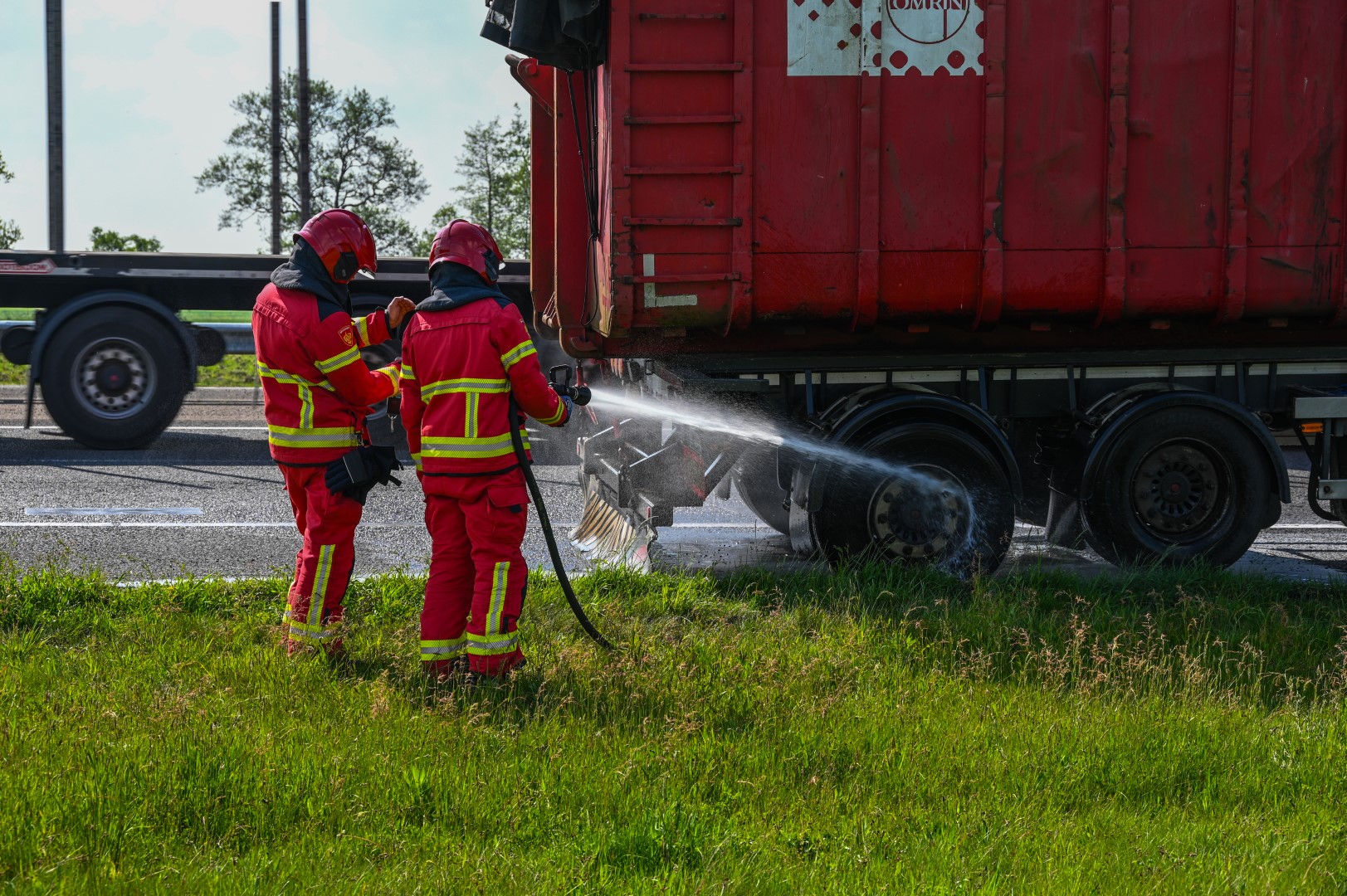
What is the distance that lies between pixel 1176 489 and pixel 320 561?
184 inches

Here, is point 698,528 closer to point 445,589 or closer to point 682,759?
point 445,589

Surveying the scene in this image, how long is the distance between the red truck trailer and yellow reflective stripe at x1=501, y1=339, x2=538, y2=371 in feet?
4.71

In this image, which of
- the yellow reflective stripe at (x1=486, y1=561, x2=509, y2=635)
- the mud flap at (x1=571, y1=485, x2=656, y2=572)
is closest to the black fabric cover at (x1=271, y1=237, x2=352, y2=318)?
the yellow reflective stripe at (x1=486, y1=561, x2=509, y2=635)

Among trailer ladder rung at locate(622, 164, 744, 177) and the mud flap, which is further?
the mud flap

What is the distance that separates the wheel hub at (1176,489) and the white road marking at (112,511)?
5.85 metres

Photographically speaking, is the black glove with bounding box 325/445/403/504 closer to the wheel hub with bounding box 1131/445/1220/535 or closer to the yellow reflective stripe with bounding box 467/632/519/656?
the yellow reflective stripe with bounding box 467/632/519/656

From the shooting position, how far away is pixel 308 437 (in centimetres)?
489

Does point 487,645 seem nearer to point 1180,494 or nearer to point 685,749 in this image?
point 685,749

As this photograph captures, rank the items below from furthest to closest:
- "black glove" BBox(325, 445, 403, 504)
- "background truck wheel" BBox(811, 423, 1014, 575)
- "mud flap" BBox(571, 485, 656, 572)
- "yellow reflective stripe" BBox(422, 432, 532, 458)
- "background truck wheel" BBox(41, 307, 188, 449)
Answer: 1. "background truck wheel" BBox(41, 307, 188, 449)
2. "mud flap" BBox(571, 485, 656, 572)
3. "background truck wheel" BBox(811, 423, 1014, 575)
4. "black glove" BBox(325, 445, 403, 504)
5. "yellow reflective stripe" BBox(422, 432, 532, 458)

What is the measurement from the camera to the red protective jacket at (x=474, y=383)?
15.0ft

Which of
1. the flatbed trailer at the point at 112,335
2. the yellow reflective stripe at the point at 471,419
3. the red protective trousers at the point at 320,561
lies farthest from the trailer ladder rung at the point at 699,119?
the flatbed trailer at the point at 112,335

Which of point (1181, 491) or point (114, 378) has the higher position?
point (114, 378)

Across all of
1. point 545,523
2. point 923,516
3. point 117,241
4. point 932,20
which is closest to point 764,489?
point 923,516

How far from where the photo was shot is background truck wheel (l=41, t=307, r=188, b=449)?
35.8 feet
